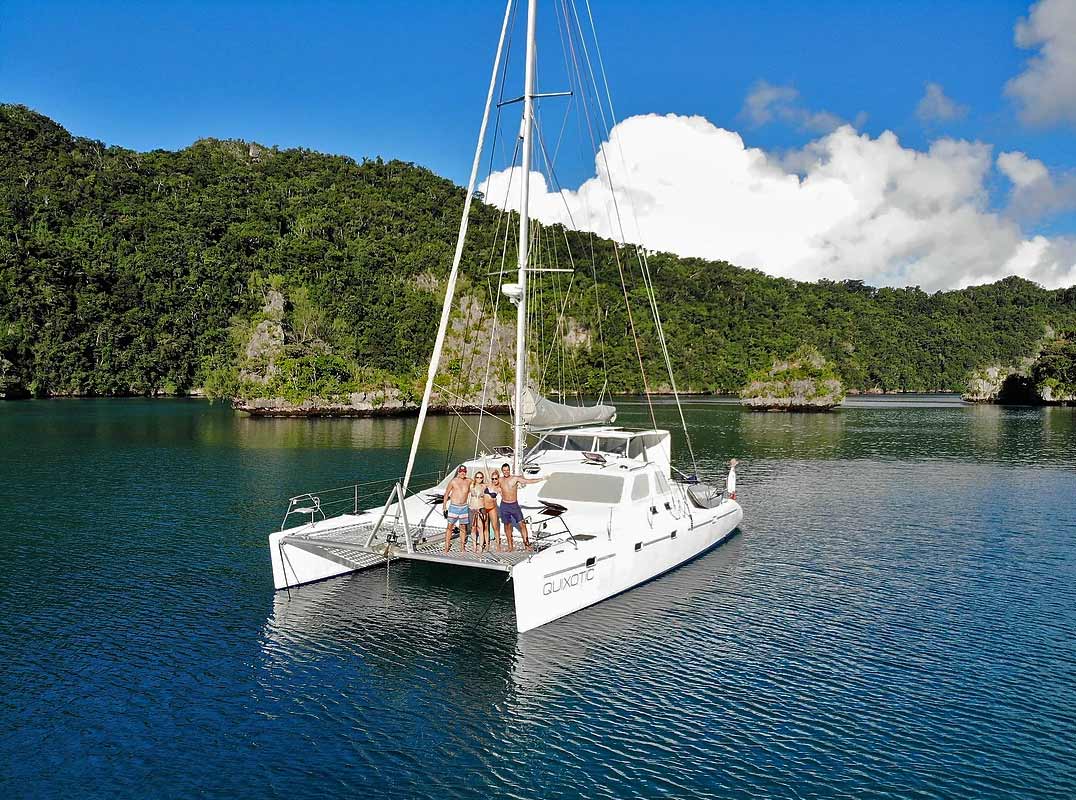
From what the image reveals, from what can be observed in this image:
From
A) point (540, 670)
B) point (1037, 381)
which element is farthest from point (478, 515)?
point (1037, 381)

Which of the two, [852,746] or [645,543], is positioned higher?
[645,543]

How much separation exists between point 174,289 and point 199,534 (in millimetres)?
137004

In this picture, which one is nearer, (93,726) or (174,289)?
(93,726)

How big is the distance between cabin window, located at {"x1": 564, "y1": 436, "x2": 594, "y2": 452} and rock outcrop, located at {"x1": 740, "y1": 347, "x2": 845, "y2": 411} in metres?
87.4

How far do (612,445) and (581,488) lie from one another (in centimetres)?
434

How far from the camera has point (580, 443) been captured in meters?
24.4

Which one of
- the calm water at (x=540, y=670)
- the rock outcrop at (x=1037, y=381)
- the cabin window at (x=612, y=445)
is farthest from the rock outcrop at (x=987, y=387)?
the cabin window at (x=612, y=445)

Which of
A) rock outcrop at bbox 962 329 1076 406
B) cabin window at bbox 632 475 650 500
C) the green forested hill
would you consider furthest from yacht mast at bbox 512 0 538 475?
rock outcrop at bbox 962 329 1076 406

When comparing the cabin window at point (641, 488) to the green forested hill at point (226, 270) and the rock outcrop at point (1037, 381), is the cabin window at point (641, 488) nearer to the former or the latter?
the green forested hill at point (226, 270)

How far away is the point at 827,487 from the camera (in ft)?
120

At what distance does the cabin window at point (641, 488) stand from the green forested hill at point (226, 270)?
3027 inches

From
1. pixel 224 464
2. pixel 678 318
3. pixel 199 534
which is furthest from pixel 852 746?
pixel 678 318

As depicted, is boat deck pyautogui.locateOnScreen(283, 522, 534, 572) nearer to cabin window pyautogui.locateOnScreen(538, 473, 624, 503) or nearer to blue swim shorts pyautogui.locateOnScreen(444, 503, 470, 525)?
blue swim shorts pyautogui.locateOnScreen(444, 503, 470, 525)

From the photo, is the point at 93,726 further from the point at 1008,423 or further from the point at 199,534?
the point at 1008,423
